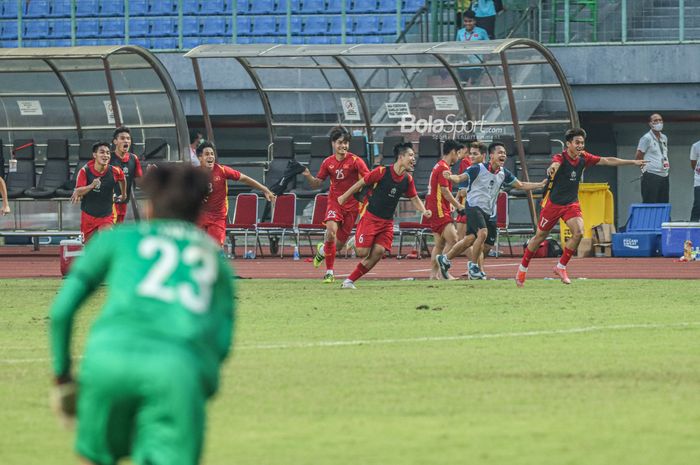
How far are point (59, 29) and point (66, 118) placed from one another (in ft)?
28.0

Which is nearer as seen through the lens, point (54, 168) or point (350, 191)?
point (350, 191)

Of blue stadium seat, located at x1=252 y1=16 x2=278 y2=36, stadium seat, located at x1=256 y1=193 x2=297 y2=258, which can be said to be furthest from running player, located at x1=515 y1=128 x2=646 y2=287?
blue stadium seat, located at x1=252 y1=16 x2=278 y2=36

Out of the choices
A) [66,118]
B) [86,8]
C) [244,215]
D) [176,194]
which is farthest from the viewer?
[86,8]

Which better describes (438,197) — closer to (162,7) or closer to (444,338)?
(444,338)

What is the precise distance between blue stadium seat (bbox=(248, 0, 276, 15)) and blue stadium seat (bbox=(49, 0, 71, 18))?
15.6 ft

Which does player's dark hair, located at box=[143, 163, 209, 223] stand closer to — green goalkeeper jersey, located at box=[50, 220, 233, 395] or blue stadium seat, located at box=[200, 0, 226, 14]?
green goalkeeper jersey, located at box=[50, 220, 233, 395]

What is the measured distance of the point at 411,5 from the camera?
129 ft

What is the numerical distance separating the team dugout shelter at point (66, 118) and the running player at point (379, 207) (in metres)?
10.2

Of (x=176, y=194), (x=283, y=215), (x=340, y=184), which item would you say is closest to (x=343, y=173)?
(x=340, y=184)

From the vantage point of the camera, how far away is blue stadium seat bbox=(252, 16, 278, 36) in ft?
128

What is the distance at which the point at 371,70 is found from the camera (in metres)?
31.6

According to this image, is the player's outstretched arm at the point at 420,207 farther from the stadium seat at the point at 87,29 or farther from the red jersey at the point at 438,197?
the stadium seat at the point at 87,29

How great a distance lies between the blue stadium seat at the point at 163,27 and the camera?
129ft

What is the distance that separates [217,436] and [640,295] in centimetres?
1136
